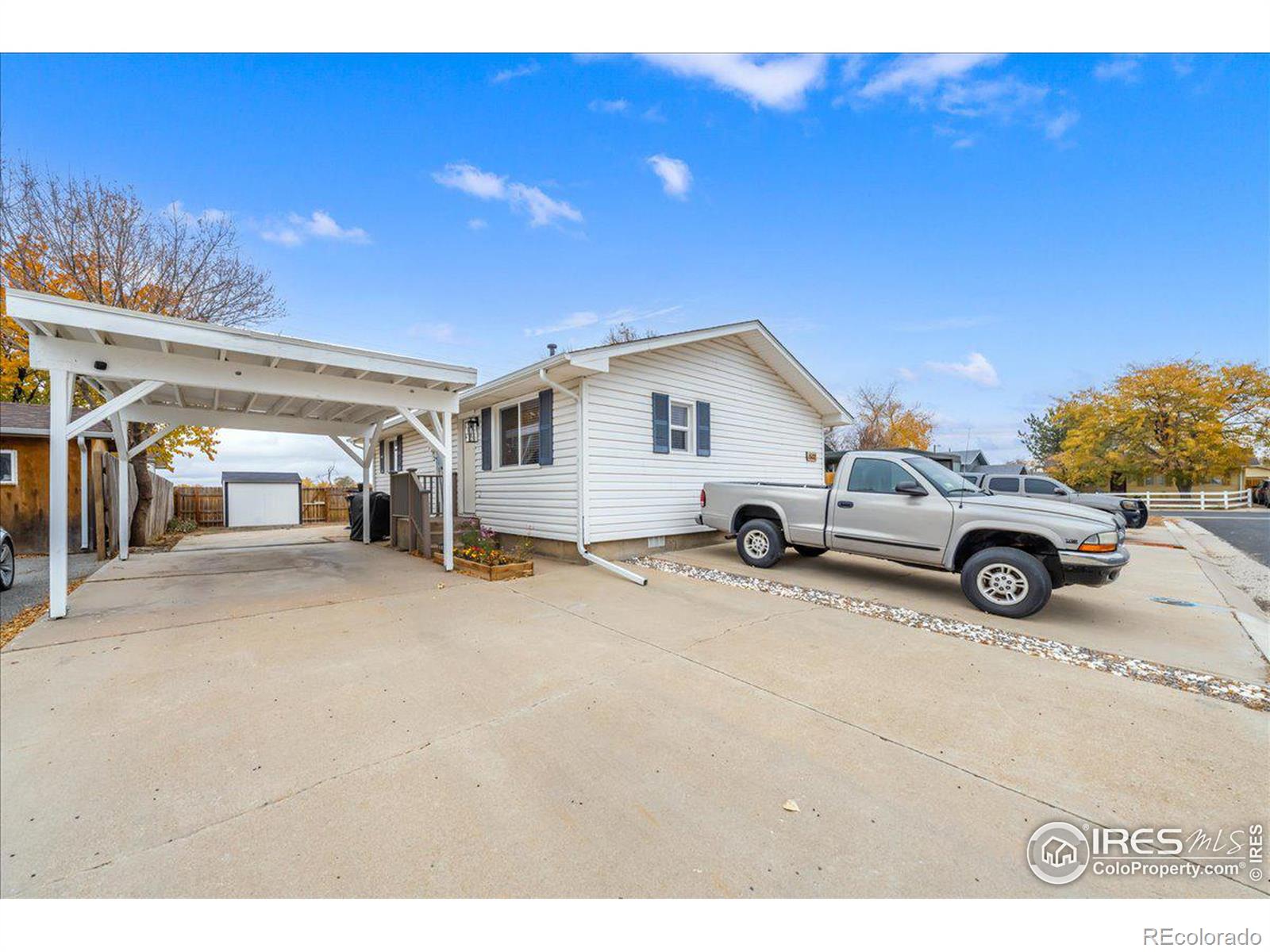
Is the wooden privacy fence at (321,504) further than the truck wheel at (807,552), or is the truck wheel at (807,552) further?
the wooden privacy fence at (321,504)

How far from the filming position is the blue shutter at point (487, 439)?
962 centimetres

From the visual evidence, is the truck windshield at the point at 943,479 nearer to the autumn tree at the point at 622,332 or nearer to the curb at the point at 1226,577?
the curb at the point at 1226,577

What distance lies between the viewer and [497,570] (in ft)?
21.4

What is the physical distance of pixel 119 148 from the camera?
22.9 ft

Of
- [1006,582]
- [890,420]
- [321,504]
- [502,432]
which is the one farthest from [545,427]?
[890,420]

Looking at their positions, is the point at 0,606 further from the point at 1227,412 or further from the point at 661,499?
the point at 1227,412

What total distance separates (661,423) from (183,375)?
632cm

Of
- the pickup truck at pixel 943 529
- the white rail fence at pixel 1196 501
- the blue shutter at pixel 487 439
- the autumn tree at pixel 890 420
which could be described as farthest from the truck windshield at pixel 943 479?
the white rail fence at pixel 1196 501

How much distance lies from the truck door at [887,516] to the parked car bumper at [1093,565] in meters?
1.00

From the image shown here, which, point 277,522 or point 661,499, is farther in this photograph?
point 277,522

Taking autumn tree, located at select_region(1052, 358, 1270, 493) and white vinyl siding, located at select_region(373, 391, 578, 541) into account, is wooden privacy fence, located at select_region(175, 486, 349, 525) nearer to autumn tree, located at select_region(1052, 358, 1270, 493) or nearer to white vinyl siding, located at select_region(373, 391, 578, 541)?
white vinyl siding, located at select_region(373, 391, 578, 541)

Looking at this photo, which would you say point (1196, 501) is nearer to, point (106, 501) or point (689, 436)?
point (689, 436)
